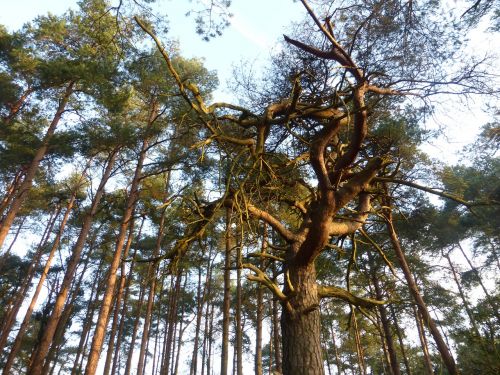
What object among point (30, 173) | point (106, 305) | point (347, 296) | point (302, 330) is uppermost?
point (30, 173)

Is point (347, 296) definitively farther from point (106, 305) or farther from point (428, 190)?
Answer: point (106, 305)

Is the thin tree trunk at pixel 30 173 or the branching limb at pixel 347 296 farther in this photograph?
the thin tree trunk at pixel 30 173

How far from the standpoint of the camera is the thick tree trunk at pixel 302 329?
2732 mm

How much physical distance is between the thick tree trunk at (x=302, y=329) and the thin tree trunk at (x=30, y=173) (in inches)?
424

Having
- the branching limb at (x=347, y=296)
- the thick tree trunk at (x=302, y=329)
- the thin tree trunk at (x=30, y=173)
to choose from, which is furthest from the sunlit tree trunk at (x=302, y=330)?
the thin tree trunk at (x=30, y=173)

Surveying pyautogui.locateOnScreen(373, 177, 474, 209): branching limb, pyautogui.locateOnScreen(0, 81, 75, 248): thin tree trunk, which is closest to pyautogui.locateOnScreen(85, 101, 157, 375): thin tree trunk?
pyautogui.locateOnScreen(0, 81, 75, 248): thin tree trunk

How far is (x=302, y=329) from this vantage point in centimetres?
288

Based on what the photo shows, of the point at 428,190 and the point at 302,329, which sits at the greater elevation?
the point at 428,190

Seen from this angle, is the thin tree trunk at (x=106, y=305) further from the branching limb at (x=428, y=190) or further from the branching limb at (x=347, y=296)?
the branching limb at (x=428, y=190)

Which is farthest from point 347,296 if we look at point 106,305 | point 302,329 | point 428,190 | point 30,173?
point 30,173

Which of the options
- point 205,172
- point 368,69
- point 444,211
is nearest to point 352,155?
point 368,69

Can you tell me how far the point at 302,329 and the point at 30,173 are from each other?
36.6 ft

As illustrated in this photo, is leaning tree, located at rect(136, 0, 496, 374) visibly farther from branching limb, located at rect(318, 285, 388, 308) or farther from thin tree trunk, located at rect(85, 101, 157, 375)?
thin tree trunk, located at rect(85, 101, 157, 375)

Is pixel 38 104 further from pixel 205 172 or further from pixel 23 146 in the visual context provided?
pixel 205 172
